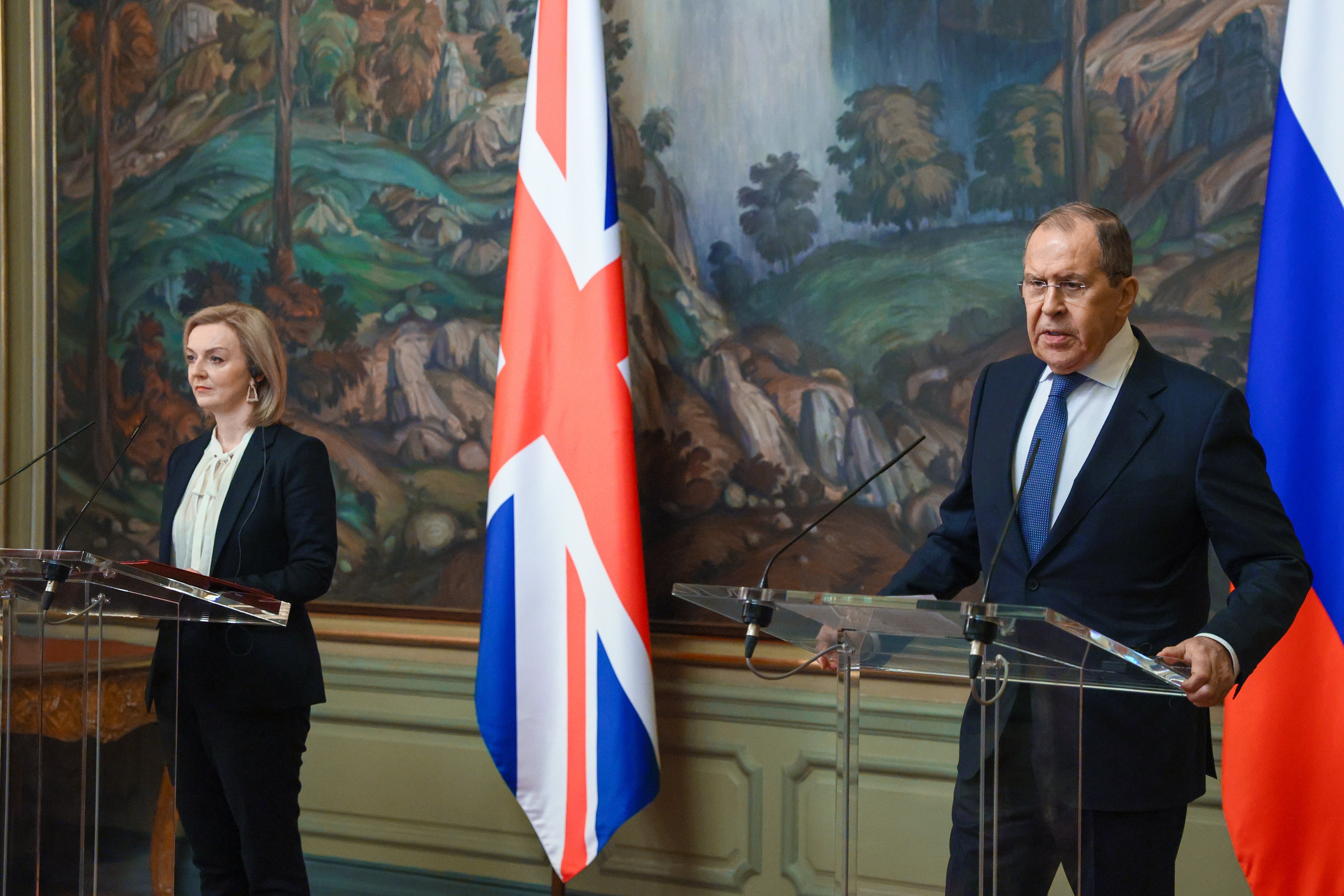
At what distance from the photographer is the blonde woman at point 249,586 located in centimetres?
262

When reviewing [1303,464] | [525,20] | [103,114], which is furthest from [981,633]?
[103,114]

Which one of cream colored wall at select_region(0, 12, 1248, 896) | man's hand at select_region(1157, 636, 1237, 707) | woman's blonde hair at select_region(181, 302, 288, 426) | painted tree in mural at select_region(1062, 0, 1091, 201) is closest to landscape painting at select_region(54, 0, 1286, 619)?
painted tree in mural at select_region(1062, 0, 1091, 201)

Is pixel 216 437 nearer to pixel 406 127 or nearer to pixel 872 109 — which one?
pixel 406 127

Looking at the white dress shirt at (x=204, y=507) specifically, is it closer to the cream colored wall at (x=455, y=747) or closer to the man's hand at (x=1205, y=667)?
the cream colored wall at (x=455, y=747)

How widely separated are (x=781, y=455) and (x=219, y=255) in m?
2.28

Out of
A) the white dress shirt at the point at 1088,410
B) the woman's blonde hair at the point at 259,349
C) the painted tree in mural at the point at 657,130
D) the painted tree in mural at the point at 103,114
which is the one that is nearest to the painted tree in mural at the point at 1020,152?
the painted tree in mural at the point at 657,130

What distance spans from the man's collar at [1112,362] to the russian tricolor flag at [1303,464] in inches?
28.6

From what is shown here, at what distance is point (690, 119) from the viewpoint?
356 cm

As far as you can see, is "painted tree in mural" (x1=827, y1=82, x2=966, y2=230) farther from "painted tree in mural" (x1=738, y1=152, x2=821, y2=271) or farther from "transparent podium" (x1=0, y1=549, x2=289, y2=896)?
"transparent podium" (x1=0, y1=549, x2=289, y2=896)

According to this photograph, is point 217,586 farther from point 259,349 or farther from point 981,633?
point 981,633

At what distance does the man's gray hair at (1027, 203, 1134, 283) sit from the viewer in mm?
2031

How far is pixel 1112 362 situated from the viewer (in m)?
2.09

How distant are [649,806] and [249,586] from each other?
5.20 ft

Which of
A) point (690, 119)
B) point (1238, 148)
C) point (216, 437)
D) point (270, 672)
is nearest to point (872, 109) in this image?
point (690, 119)
